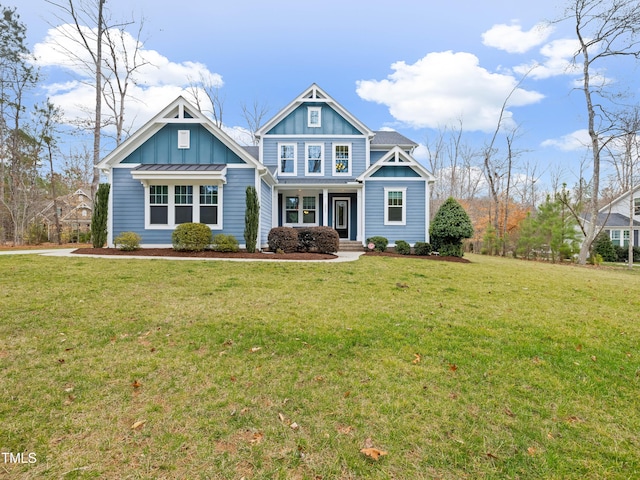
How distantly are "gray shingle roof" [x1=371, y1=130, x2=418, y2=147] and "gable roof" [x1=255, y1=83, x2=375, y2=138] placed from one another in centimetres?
177

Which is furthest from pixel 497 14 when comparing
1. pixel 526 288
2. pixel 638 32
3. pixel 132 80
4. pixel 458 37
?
pixel 132 80

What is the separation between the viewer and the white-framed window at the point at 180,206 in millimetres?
13039

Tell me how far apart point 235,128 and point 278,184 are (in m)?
17.3

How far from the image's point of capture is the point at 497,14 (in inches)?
480

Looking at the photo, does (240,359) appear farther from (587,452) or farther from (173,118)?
(173,118)

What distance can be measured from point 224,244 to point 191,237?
1.18 meters

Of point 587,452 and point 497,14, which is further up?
point 497,14

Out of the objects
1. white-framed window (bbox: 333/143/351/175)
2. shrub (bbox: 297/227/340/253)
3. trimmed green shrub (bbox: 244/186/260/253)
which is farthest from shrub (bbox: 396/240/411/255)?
trimmed green shrub (bbox: 244/186/260/253)

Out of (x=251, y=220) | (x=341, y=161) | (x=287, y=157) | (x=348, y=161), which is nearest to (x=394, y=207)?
(x=348, y=161)

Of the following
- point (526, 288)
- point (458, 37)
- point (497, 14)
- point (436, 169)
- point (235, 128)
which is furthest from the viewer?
point (436, 169)

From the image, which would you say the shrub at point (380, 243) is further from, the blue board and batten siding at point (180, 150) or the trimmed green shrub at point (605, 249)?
the trimmed green shrub at point (605, 249)

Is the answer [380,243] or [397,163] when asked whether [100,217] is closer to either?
[380,243]

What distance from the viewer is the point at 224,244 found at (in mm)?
12195

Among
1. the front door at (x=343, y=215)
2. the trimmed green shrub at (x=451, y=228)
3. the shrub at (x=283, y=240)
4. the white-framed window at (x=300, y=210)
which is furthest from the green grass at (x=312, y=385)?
the front door at (x=343, y=215)
